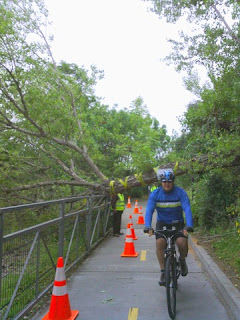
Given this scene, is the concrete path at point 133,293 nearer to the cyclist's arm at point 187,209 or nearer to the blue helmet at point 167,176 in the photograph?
the cyclist's arm at point 187,209

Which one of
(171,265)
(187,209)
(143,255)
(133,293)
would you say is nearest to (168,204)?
(187,209)

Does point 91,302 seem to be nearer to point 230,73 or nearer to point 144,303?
point 144,303

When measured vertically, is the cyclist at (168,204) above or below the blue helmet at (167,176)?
below

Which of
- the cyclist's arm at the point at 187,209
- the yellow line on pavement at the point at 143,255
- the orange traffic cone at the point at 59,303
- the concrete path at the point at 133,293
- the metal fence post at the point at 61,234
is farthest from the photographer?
the yellow line on pavement at the point at 143,255

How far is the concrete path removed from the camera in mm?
4473

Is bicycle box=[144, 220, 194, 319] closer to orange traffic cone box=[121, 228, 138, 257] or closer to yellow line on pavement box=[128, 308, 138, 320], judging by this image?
yellow line on pavement box=[128, 308, 138, 320]

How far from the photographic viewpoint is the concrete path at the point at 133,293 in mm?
4473

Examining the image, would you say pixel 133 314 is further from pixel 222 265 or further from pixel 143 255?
pixel 143 255

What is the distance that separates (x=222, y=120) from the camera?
8570 mm

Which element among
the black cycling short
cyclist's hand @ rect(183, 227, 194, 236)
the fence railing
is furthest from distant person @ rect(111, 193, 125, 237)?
cyclist's hand @ rect(183, 227, 194, 236)

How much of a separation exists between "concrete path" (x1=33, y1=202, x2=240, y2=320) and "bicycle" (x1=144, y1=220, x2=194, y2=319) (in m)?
0.23

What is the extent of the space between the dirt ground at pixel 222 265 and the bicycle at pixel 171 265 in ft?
3.10

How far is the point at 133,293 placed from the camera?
535cm

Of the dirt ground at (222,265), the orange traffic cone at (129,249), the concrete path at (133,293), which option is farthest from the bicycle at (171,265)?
the orange traffic cone at (129,249)
